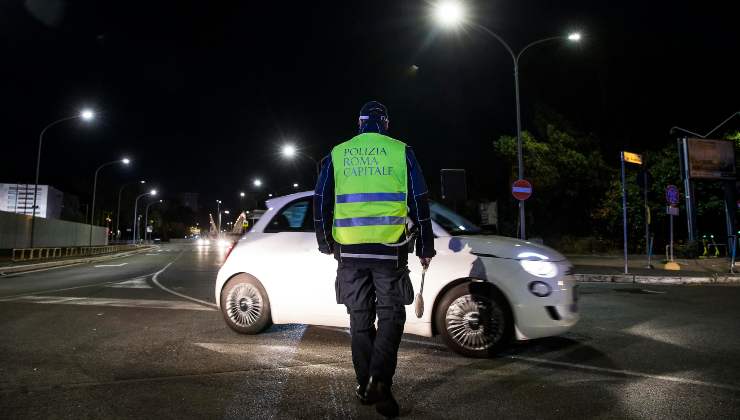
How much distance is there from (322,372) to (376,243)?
4.70 ft

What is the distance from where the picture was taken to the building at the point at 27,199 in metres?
64.5

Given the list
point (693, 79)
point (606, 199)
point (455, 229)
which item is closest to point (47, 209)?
point (606, 199)

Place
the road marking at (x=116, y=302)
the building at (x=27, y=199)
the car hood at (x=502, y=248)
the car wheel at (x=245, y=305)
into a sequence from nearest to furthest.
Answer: the car hood at (x=502, y=248)
the car wheel at (x=245, y=305)
the road marking at (x=116, y=302)
the building at (x=27, y=199)

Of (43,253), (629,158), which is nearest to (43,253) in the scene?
(43,253)

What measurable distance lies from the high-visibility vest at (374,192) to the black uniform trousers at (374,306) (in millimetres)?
195

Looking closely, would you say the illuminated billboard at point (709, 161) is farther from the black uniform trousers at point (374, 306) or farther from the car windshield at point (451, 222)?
the black uniform trousers at point (374, 306)

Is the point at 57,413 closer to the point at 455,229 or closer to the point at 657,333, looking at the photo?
the point at 455,229

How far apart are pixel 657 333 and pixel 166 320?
5.69m

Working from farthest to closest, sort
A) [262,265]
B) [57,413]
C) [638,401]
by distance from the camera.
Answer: [262,265] < [638,401] < [57,413]

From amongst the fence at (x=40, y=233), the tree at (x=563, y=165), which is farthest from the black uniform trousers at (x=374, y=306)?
the fence at (x=40, y=233)

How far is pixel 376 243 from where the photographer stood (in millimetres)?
3309

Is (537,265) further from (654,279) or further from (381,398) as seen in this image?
(654,279)

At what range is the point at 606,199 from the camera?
28.6 metres

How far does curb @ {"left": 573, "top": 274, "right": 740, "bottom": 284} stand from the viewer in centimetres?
1305
